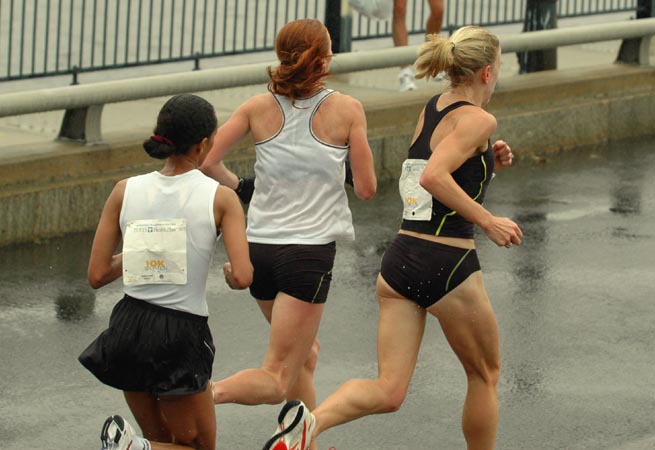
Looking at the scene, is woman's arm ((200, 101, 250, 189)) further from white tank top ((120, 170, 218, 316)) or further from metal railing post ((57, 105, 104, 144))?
metal railing post ((57, 105, 104, 144))

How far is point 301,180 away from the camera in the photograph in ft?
18.4

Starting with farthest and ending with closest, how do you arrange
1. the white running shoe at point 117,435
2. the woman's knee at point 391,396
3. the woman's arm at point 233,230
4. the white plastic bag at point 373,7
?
the white plastic bag at point 373,7 → the woman's knee at point 391,396 → the woman's arm at point 233,230 → the white running shoe at point 117,435

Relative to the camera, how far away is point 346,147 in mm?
5625

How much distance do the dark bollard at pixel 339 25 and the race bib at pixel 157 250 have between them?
8.06m

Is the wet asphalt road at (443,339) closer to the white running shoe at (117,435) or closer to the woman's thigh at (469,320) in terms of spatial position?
the woman's thigh at (469,320)

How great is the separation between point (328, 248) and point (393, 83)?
24.3 feet

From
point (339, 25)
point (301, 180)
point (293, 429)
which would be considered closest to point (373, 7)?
point (339, 25)

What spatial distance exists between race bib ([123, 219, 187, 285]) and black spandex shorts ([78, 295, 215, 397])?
11cm

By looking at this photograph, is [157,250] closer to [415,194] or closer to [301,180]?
[301,180]

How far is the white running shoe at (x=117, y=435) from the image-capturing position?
4738mm

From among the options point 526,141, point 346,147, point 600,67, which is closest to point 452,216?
point 346,147

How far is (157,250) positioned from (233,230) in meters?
0.26

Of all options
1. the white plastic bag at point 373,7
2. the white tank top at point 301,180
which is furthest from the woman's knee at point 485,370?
the white plastic bag at point 373,7

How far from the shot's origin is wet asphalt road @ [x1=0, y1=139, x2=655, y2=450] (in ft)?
20.9
